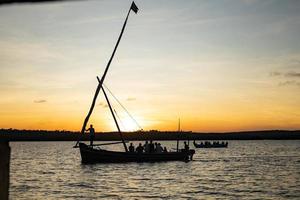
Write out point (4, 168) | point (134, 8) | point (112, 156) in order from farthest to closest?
point (112, 156)
point (134, 8)
point (4, 168)

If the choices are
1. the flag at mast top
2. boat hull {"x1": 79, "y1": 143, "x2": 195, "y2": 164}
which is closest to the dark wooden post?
the flag at mast top

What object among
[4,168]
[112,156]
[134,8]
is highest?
[134,8]

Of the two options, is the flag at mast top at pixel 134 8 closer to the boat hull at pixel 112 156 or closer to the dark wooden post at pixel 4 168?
the boat hull at pixel 112 156

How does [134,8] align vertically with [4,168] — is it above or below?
above

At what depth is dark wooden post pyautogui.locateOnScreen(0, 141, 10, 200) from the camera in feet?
5.14

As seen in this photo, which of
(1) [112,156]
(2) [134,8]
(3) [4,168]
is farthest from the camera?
(1) [112,156]

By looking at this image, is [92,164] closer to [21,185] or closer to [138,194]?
[21,185]

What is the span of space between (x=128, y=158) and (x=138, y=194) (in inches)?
685

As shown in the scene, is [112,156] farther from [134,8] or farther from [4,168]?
[4,168]

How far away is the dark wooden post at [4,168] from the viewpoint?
1567mm

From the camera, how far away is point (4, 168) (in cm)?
160

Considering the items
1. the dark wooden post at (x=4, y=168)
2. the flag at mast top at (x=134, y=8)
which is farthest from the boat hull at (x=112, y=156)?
the dark wooden post at (x=4, y=168)

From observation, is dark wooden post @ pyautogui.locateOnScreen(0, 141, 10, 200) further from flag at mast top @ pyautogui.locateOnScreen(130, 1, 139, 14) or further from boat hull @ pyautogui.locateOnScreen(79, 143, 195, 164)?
boat hull @ pyautogui.locateOnScreen(79, 143, 195, 164)

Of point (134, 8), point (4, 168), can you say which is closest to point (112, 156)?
point (134, 8)
